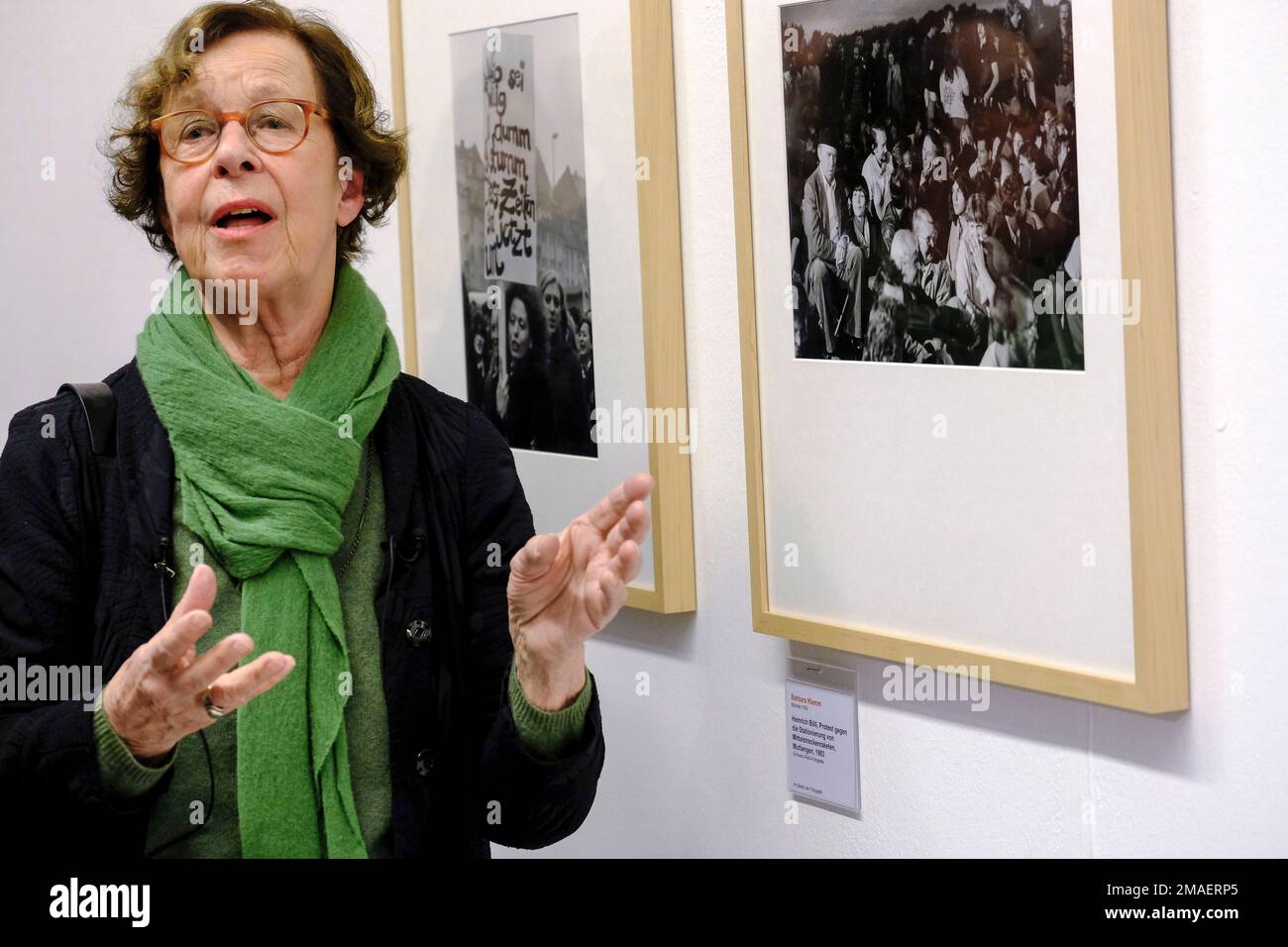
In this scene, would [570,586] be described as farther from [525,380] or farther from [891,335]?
[525,380]

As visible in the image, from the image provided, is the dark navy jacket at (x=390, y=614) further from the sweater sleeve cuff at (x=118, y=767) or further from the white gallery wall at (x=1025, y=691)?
the white gallery wall at (x=1025, y=691)

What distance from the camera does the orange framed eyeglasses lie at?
151 centimetres

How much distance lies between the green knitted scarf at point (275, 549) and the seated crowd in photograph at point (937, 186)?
510 millimetres

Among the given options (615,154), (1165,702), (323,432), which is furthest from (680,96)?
(1165,702)

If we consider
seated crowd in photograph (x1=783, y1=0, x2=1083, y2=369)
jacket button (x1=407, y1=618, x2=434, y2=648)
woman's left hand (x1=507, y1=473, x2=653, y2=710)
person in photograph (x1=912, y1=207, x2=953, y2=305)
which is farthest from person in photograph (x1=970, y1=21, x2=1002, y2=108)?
jacket button (x1=407, y1=618, x2=434, y2=648)

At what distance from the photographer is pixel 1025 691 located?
1.41 meters

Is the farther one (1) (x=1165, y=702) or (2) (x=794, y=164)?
(2) (x=794, y=164)

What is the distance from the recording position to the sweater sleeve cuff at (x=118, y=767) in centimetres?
131

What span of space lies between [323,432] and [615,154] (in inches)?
20.3

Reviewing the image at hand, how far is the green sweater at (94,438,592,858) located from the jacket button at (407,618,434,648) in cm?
4

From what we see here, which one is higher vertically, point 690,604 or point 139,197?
point 139,197

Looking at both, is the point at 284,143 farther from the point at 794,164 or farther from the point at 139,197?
the point at 794,164
